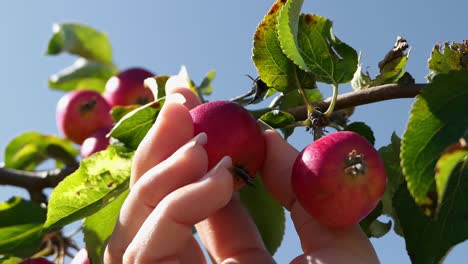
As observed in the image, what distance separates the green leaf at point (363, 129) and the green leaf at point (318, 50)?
65 mm

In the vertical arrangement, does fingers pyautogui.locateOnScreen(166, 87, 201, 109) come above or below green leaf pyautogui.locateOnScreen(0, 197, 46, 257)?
above

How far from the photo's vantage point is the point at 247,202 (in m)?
1.12

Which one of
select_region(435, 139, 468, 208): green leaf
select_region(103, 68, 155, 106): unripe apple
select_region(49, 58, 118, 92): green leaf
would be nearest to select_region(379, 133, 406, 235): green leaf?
select_region(435, 139, 468, 208): green leaf

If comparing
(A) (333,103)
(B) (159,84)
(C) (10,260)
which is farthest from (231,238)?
(C) (10,260)

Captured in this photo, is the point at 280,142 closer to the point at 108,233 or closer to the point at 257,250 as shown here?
the point at 257,250

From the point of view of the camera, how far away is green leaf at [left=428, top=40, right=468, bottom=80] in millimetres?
950

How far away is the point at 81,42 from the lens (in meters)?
2.05

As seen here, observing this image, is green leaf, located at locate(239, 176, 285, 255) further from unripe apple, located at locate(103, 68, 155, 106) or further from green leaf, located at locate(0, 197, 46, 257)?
unripe apple, located at locate(103, 68, 155, 106)

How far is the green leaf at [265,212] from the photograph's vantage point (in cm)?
111

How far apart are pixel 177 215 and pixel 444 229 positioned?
30cm

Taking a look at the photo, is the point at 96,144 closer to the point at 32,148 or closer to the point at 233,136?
the point at 32,148

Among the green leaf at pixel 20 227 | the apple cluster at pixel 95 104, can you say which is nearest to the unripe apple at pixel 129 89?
the apple cluster at pixel 95 104

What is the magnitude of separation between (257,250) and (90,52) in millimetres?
1294

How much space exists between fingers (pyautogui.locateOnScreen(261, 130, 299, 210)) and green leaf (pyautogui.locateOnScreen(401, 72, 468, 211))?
16 centimetres
